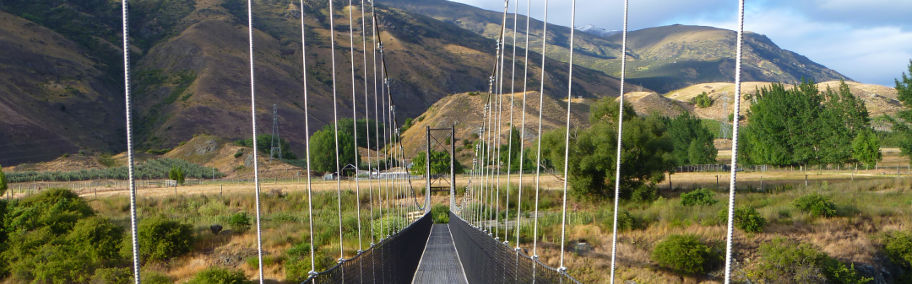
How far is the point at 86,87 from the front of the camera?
72.1 m

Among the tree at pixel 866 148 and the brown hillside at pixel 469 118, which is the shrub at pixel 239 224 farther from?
the brown hillside at pixel 469 118

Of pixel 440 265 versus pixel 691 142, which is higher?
pixel 691 142

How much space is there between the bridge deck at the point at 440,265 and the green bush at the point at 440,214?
11107mm

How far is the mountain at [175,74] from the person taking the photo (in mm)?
65375

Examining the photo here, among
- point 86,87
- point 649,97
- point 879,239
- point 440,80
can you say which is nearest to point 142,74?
point 86,87

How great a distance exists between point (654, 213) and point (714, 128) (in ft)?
244

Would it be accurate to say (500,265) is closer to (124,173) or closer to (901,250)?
(901,250)

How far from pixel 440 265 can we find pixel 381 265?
27.2ft

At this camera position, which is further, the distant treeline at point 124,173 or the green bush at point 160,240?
the distant treeline at point 124,173

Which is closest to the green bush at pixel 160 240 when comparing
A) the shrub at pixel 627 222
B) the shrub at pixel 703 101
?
the shrub at pixel 627 222

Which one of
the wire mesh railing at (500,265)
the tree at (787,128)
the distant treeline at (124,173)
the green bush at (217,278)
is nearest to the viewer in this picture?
the wire mesh railing at (500,265)

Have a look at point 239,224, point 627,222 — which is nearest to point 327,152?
point 239,224

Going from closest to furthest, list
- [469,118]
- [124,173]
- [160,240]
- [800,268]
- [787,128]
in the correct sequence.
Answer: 1. [800,268]
2. [160,240]
3. [787,128]
4. [124,173]
5. [469,118]

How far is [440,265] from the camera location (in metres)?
16.5
